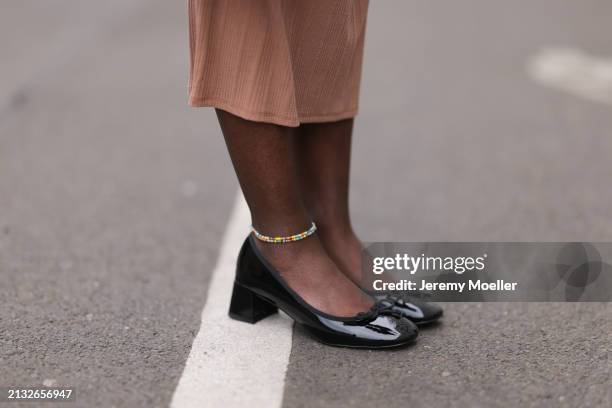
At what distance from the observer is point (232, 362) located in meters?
2.14

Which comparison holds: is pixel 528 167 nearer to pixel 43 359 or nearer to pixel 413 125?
pixel 413 125

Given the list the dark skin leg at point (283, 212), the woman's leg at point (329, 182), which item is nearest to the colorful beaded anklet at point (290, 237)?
the dark skin leg at point (283, 212)

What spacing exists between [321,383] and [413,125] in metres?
2.61

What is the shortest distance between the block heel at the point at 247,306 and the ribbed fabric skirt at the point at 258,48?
1.59 ft

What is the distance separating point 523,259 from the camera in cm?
282

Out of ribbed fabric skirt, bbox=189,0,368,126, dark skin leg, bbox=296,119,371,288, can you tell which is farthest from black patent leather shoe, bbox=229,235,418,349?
ribbed fabric skirt, bbox=189,0,368,126

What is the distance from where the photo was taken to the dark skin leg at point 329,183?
7.80ft

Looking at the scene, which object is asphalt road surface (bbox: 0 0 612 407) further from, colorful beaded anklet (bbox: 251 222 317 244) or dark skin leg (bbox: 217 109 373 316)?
colorful beaded anklet (bbox: 251 222 317 244)

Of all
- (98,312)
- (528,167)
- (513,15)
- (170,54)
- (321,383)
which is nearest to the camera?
(321,383)

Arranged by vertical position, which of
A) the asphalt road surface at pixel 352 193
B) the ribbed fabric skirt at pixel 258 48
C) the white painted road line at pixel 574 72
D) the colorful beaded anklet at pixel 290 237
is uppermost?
the ribbed fabric skirt at pixel 258 48

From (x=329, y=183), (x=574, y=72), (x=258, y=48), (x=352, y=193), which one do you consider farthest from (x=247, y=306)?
(x=574, y=72)

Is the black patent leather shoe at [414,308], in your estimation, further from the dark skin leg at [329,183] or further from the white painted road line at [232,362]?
the white painted road line at [232,362]

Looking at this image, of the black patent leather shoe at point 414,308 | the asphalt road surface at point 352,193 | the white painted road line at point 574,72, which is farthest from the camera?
the white painted road line at point 574,72

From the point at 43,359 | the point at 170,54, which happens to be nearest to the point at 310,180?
the point at 43,359
